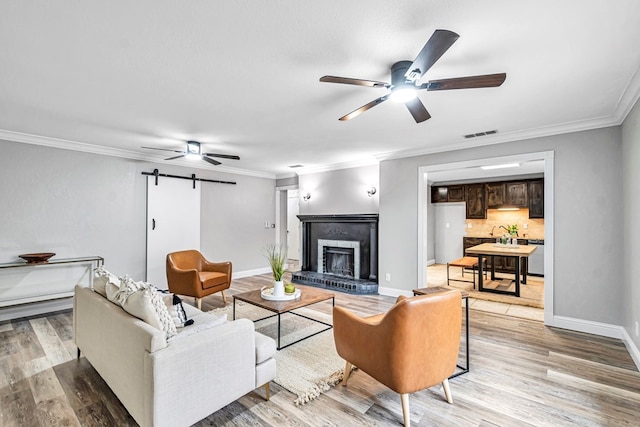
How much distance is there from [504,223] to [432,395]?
20.4 ft

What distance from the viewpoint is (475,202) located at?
7449 millimetres

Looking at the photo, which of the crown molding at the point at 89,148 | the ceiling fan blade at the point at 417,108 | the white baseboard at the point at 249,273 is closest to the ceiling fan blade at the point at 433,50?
the ceiling fan blade at the point at 417,108

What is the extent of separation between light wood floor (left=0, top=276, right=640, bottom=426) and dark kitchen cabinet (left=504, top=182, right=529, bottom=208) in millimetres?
4260

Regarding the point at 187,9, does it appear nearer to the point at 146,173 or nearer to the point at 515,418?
the point at 515,418

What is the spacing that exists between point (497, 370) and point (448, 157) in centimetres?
294

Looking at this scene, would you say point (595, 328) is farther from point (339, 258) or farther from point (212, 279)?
point (212, 279)

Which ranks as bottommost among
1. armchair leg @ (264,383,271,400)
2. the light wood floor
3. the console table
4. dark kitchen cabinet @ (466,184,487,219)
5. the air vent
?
the light wood floor

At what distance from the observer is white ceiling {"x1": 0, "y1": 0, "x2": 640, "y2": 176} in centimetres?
161

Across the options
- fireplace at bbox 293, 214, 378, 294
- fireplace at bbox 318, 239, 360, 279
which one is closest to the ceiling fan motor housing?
fireplace at bbox 293, 214, 378, 294

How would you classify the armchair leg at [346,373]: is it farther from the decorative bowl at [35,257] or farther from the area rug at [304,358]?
the decorative bowl at [35,257]

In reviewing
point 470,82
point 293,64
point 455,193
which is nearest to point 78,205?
point 293,64

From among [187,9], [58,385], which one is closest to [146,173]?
[58,385]

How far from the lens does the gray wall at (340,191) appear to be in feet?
17.8

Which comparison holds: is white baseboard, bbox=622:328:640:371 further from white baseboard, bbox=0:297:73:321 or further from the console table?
white baseboard, bbox=0:297:73:321
